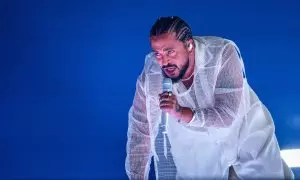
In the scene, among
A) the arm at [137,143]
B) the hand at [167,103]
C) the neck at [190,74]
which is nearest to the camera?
the hand at [167,103]

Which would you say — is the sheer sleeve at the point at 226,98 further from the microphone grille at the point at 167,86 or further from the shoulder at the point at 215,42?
the microphone grille at the point at 167,86

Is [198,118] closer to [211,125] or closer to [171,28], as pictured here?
[211,125]

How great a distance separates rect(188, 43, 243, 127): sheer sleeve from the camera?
1798 millimetres

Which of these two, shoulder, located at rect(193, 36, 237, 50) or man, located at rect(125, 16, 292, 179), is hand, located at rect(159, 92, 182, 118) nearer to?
man, located at rect(125, 16, 292, 179)

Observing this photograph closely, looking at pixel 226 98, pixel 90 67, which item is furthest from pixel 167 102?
pixel 90 67

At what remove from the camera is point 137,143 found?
81.8 inches

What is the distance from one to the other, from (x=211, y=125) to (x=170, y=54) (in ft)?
1.25

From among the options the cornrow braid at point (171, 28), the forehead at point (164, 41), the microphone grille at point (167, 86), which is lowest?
the microphone grille at point (167, 86)

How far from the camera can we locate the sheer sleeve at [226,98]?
1798mm

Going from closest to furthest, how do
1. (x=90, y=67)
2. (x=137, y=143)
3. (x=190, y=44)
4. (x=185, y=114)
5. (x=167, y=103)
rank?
(x=167, y=103) < (x=185, y=114) < (x=190, y=44) < (x=137, y=143) < (x=90, y=67)

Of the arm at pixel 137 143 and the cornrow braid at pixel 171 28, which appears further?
the arm at pixel 137 143

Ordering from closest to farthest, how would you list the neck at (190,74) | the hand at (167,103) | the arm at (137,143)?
the hand at (167,103)
the neck at (190,74)
the arm at (137,143)

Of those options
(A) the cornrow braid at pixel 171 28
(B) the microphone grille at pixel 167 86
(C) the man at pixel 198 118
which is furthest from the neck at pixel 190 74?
(B) the microphone grille at pixel 167 86

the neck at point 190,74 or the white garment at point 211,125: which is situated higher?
the neck at point 190,74
